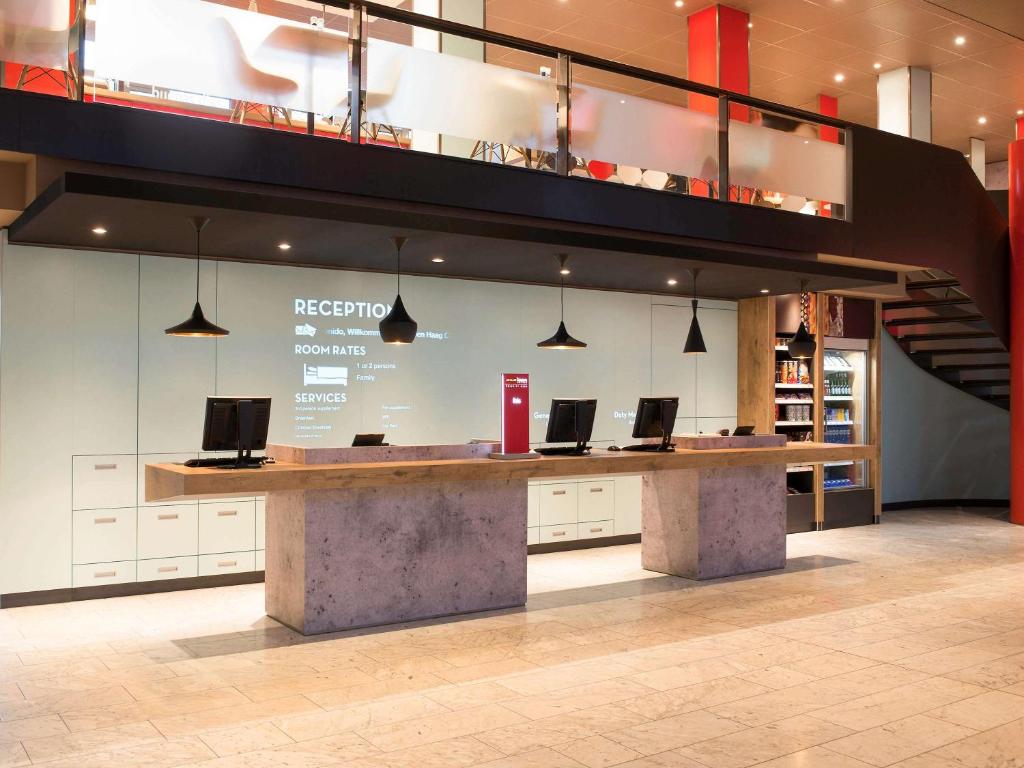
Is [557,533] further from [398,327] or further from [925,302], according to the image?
[925,302]

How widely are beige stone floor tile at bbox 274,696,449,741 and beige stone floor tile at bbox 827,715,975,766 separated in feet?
6.17

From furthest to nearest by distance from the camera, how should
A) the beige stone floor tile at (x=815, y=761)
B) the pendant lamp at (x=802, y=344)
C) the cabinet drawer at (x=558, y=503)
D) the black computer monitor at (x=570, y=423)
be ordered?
the pendant lamp at (x=802, y=344) → the cabinet drawer at (x=558, y=503) → the black computer monitor at (x=570, y=423) → the beige stone floor tile at (x=815, y=761)

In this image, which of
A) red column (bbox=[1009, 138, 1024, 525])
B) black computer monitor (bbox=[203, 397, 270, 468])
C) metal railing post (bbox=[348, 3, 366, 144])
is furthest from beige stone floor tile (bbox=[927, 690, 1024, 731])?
red column (bbox=[1009, 138, 1024, 525])

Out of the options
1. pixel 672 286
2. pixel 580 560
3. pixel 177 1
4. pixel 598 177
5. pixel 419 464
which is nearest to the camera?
pixel 177 1

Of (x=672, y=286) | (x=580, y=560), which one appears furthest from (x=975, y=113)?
(x=580, y=560)

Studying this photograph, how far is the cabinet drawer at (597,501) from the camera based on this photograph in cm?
977

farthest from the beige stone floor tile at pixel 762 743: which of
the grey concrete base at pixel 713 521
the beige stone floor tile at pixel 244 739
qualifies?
the grey concrete base at pixel 713 521

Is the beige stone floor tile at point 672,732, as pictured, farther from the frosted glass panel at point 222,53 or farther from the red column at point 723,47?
the red column at point 723,47

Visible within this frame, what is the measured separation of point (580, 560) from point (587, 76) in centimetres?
644

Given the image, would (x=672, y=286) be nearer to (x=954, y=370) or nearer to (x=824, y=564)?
(x=824, y=564)

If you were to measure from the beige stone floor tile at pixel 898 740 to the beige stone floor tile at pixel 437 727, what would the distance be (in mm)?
1477

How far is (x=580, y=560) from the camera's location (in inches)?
356

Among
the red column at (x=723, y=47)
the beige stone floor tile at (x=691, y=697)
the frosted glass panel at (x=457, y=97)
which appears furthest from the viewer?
the red column at (x=723, y=47)

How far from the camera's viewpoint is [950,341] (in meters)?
13.2
